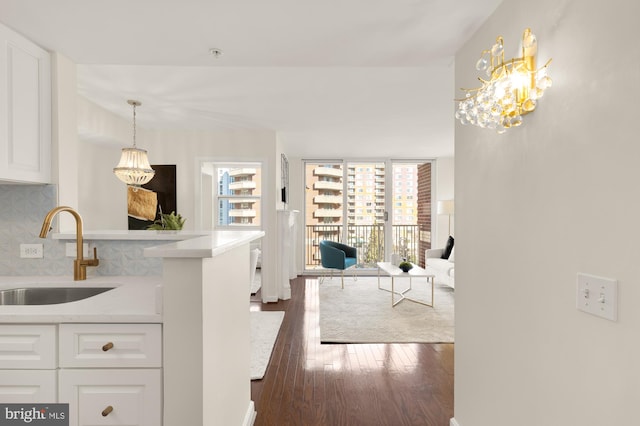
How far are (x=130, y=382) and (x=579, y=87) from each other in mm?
1816

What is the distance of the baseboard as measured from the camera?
1.92 m

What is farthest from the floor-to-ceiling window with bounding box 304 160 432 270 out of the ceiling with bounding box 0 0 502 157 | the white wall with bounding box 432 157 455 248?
the ceiling with bounding box 0 0 502 157

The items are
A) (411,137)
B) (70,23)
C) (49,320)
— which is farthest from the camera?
(411,137)

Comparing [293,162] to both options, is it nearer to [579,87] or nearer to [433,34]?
[433,34]

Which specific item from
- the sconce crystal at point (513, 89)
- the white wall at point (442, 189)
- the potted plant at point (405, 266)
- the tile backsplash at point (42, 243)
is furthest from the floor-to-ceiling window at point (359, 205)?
the sconce crystal at point (513, 89)

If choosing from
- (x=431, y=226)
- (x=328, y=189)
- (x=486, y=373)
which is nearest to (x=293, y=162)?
(x=328, y=189)

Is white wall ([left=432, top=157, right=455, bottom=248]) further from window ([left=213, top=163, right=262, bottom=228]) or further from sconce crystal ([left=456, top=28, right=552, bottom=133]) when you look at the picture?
sconce crystal ([left=456, top=28, right=552, bottom=133])

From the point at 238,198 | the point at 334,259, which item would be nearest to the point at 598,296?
the point at 334,259

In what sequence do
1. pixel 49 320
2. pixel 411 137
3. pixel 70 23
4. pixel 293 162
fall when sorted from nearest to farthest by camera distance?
pixel 49 320
pixel 70 23
pixel 411 137
pixel 293 162

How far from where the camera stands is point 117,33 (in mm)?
1822

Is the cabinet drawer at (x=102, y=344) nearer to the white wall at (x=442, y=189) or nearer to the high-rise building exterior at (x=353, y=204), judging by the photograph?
the high-rise building exterior at (x=353, y=204)

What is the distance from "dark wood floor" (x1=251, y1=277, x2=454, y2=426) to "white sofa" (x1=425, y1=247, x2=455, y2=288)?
200 cm

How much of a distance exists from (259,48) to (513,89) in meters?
1.39

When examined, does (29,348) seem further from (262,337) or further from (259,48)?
(262,337)
